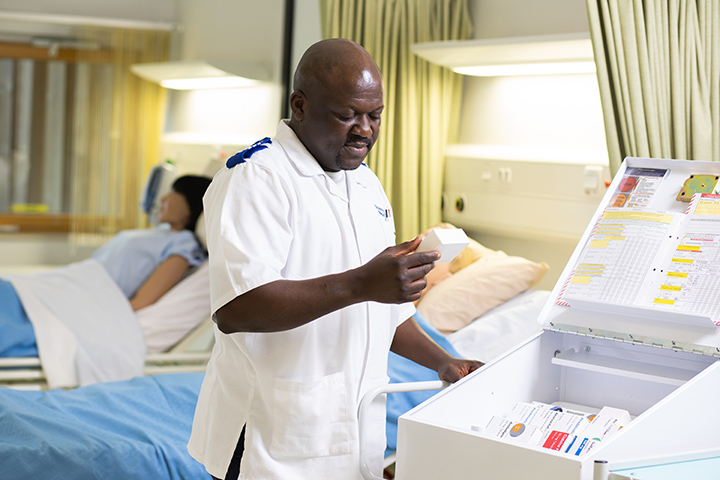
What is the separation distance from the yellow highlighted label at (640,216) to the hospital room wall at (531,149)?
3.34 ft

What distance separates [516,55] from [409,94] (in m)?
0.66

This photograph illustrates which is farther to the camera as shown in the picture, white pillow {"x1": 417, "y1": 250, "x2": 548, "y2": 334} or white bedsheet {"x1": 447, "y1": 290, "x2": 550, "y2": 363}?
white pillow {"x1": 417, "y1": 250, "x2": 548, "y2": 334}

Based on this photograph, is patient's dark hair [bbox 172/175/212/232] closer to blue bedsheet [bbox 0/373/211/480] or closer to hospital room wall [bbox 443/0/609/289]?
hospital room wall [bbox 443/0/609/289]

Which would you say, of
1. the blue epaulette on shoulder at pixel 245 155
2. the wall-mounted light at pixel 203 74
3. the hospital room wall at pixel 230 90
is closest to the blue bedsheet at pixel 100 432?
the blue epaulette on shoulder at pixel 245 155

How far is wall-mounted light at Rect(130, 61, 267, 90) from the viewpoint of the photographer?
467 cm

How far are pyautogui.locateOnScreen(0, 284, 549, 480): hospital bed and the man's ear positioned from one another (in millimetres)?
1260

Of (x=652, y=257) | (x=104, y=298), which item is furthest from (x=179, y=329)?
(x=652, y=257)

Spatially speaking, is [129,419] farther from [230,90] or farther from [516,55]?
[230,90]

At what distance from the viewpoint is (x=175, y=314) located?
3.70m

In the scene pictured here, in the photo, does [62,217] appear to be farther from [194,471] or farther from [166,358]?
[194,471]

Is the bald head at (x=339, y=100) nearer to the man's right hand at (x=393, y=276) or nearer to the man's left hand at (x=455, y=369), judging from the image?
the man's right hand at (x=393, y=276)

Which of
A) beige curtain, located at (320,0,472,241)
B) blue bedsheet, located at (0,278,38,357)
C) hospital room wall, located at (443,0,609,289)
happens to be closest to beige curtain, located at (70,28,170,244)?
blue bedsheet, located at (0,278,38,357)

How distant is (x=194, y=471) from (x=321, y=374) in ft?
3.44

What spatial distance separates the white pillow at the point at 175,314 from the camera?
3660mm
